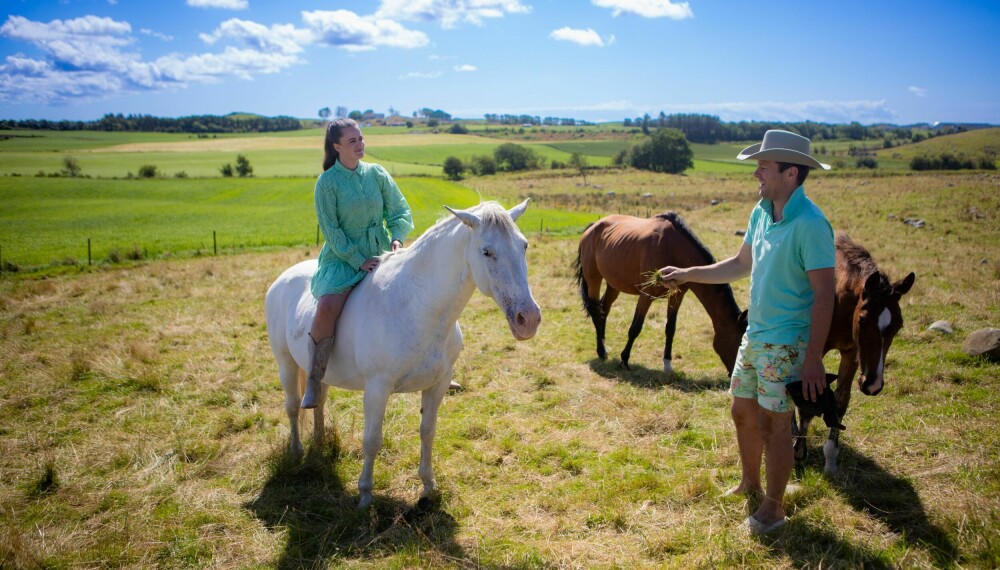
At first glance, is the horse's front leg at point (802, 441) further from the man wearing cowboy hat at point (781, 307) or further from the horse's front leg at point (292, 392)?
the horse's front leg at point (292, 392)

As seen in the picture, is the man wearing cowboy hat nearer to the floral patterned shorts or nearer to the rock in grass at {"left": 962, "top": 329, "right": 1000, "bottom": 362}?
the floral patterned shorts

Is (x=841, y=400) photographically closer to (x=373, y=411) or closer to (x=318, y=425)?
(x=373, y=411)

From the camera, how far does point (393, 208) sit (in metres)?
4.43

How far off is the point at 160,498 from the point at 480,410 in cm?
320

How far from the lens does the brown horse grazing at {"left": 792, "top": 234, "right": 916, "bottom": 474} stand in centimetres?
381

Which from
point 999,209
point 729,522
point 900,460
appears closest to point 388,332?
A: point 729,522

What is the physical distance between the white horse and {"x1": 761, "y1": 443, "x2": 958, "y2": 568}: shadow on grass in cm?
242

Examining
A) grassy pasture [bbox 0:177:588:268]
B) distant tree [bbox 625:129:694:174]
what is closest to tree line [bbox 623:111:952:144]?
distant tree [bbox 625:129:694:174]

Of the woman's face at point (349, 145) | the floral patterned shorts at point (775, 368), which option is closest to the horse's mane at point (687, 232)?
the floral patterned shorts at point (775, 368)

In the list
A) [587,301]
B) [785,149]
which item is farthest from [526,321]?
[587,301]

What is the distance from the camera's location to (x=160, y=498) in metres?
4.14

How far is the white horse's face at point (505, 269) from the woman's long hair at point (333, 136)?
4.88ft

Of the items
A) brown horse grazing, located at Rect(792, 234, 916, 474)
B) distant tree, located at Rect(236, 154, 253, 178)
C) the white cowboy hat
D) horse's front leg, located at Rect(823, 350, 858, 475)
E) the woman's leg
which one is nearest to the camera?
the white cowboy hat

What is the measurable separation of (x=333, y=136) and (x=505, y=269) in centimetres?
200
